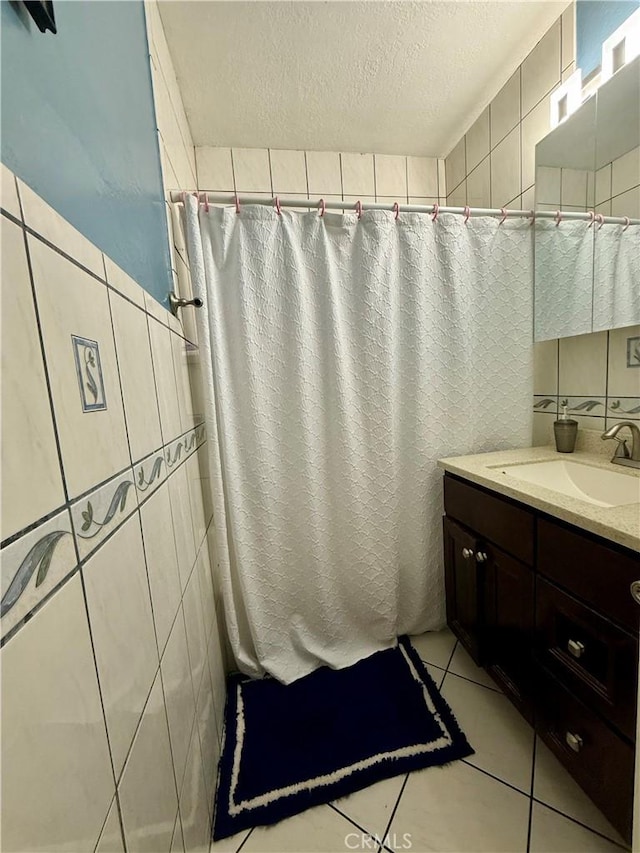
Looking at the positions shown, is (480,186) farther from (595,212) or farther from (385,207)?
(385,207)

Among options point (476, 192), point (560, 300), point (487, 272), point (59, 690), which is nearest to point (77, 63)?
point (59, 690)

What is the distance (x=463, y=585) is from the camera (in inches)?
47.4

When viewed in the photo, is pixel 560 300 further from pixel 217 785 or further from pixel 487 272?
A: pixel 217 785

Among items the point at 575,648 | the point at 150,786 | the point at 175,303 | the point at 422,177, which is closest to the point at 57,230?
the point at 175,303

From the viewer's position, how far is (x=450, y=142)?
172 centimetres

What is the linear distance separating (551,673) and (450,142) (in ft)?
7.54

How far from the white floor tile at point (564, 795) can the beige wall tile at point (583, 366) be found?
3.81ft

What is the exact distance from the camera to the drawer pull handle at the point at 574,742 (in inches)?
30.4

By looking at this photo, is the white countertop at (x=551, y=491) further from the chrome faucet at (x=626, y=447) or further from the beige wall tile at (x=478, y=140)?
the beige wall tile at (x=478, y=140)

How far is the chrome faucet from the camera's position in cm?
103

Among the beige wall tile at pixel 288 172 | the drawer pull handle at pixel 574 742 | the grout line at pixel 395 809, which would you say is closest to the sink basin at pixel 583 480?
the drawer pull handle at pixel 574 742

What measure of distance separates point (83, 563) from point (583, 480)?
1.37 meters

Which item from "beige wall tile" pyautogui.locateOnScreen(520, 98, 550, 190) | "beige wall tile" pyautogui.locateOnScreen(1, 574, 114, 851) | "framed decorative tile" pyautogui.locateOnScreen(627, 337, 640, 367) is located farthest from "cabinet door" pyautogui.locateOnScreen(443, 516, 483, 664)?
"beige wall tile" pyautogui.locateOnScreen(520, 98, 550, 190)

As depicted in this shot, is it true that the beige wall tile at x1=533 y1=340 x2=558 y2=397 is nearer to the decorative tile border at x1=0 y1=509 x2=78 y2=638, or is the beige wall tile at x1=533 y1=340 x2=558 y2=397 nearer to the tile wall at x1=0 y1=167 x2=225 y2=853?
the tile wall at x1=0 y1=167 x2=225 y2=853
